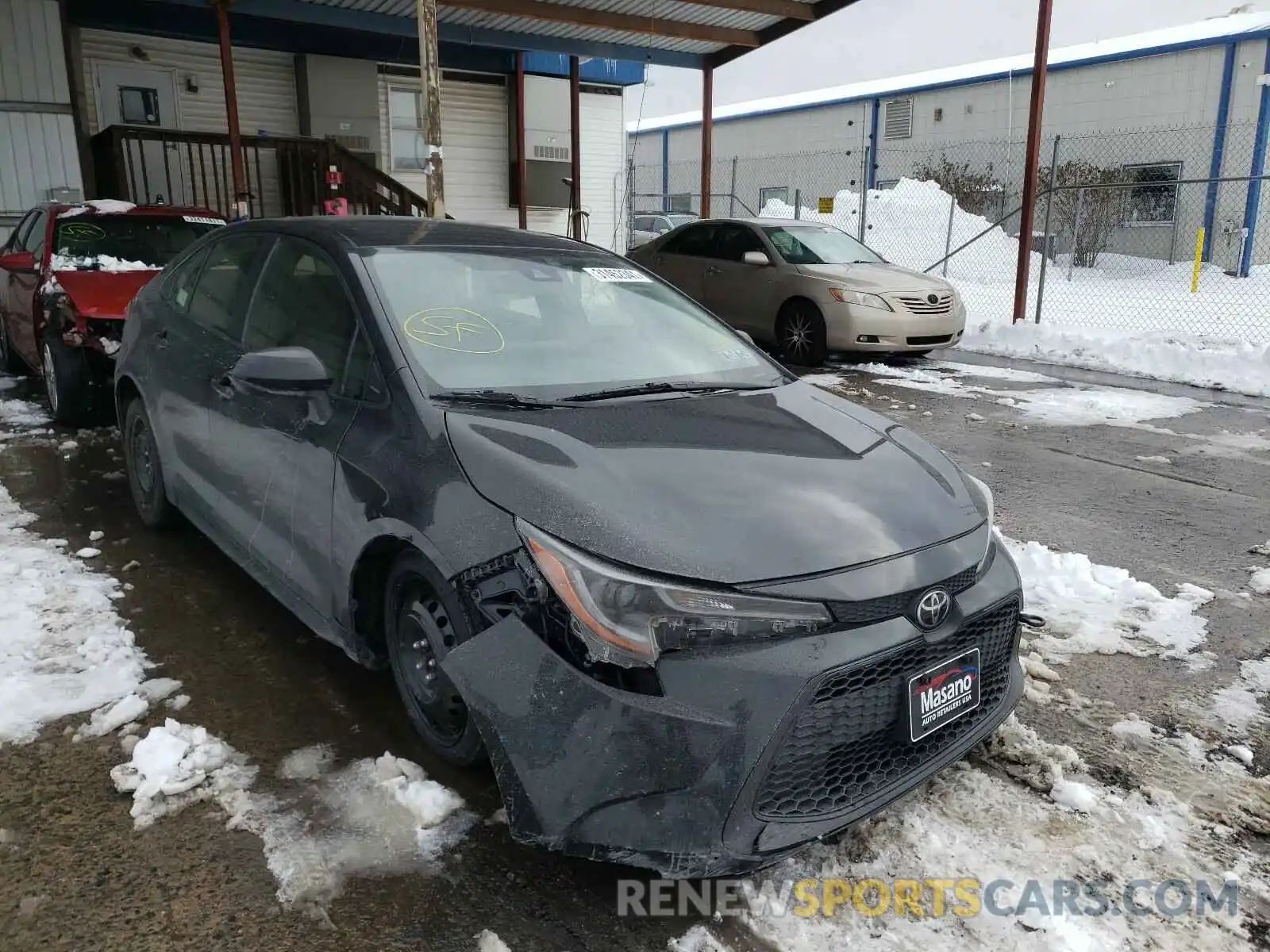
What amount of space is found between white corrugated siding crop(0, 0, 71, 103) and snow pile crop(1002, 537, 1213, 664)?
12852mm

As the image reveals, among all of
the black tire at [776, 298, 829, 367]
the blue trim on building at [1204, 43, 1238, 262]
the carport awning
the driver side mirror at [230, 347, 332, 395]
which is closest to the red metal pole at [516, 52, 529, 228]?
the carport awning

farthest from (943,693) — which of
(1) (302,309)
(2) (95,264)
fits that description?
(2) (95,264)

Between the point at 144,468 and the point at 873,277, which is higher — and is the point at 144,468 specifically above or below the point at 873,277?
below

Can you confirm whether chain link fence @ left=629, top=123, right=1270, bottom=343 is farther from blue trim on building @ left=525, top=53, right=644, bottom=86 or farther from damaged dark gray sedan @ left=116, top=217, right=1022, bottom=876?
damaged dark gray sedan @ left=116, top=217, right=1022, bottom=876

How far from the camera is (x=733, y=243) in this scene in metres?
11.0

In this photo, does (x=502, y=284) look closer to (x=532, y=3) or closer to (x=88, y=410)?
(x=88, y=410)

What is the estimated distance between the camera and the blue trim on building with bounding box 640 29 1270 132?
21484 mm

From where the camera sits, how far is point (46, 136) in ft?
39.5

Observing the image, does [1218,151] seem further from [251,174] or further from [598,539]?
[598,539]

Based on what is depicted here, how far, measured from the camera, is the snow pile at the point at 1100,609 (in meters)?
3.70

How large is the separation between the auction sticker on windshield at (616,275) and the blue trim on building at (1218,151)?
2195 cm

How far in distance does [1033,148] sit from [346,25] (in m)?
9.28

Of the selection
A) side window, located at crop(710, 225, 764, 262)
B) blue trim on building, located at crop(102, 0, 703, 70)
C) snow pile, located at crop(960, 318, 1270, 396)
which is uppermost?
blue trim on building, located at crop(102, 0, 703, 70)

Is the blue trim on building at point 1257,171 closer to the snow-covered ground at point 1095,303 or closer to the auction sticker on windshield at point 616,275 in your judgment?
the snow-covered ground at point 1095,303
